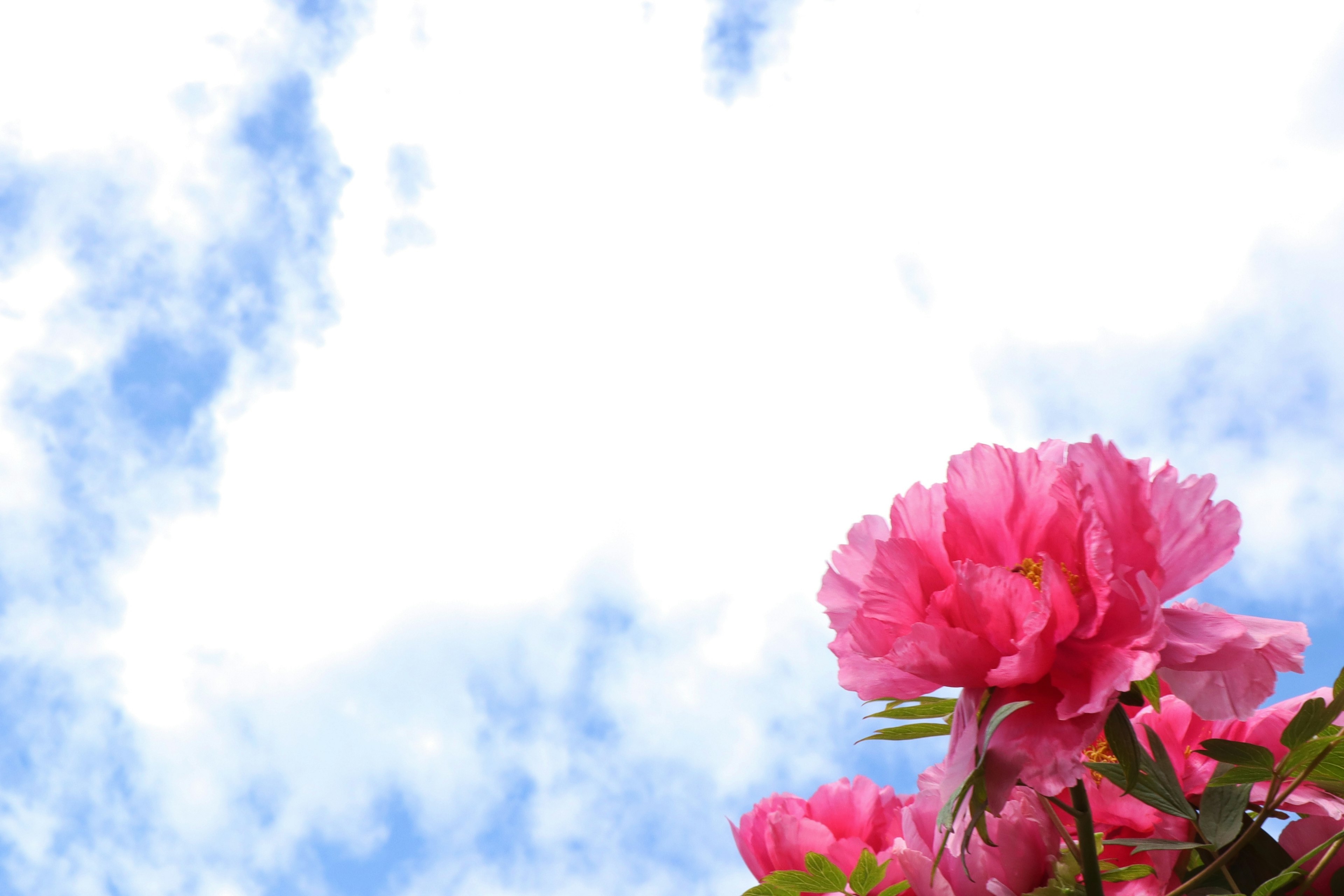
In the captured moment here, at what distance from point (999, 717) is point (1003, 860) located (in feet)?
0.82

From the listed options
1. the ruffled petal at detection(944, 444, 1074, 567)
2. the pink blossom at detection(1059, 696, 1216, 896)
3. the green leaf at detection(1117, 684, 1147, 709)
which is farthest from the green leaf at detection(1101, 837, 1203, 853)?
the ruffled petal at detection(944, 444, 1074, 567)

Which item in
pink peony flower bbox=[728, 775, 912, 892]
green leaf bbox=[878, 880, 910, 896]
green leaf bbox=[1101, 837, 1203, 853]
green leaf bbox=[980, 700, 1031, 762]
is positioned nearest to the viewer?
green leaf bbox=[980, 700, 1031, 762]

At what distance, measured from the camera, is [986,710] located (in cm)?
71

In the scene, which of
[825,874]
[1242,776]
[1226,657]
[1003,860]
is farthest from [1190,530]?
[825,874]

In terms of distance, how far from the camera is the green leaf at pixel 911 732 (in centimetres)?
84

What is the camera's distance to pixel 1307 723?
0.73m

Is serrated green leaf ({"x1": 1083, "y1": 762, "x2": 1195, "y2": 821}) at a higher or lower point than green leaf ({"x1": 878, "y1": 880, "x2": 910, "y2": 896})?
lower

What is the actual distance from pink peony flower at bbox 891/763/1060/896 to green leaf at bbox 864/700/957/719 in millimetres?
65

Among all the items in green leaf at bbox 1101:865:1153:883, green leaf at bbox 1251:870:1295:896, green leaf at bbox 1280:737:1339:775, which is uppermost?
green leaf at bbox 1280:737:1339:775

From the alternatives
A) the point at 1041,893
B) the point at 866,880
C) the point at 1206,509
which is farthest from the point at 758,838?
the point at 1206,509

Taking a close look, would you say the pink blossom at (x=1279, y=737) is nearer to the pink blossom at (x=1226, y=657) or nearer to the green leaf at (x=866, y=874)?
the pink blossom at (x=1226, y=657)

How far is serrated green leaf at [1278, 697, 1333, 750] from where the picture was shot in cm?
73

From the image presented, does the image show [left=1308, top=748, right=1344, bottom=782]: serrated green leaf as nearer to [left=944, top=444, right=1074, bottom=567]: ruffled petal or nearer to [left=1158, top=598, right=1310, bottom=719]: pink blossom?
[left=1158, top=598, right=1310, bottom=719]: pink blossom

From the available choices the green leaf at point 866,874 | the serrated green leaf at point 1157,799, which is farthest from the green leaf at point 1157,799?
the green leaf at point 866,874
